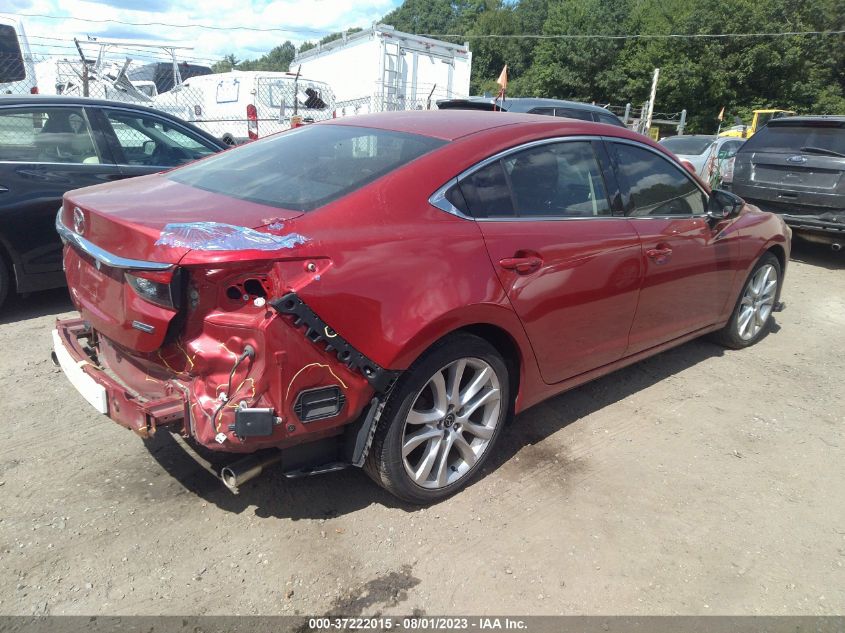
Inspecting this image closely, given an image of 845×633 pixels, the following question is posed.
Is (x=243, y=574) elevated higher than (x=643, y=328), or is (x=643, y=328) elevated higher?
(x=643, y=328)

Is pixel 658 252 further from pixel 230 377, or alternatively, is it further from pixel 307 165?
pixel 230 377

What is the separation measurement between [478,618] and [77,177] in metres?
4.49

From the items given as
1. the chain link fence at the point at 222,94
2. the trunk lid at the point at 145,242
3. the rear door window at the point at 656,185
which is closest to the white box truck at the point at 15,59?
the chain link fence at the point at 222,94

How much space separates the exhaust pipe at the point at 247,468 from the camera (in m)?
2.42

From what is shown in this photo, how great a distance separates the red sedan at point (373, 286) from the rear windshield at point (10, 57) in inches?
450

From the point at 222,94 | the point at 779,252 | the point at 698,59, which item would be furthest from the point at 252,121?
the point at 698,59

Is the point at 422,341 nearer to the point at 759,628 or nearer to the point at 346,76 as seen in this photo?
the point at 759,628

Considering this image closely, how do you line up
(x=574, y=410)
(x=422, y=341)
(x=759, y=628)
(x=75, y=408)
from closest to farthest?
(x=759, y=628)
(x=422, y=341)
(x=75, y=408)
(x=574, y=410)

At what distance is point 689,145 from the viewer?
14.5 m

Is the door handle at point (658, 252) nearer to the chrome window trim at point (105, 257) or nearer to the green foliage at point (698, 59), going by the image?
the chrome window trim at point (105, 257)

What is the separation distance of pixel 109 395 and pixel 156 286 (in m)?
0.54

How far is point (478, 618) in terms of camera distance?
2264mm

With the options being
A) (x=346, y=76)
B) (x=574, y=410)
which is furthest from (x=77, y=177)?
(x=346, y=76)

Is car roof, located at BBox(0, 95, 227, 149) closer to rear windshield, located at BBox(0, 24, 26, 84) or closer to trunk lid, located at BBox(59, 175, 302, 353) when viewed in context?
trunk lid, located at BBox(59, 175, 302, 353)
